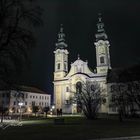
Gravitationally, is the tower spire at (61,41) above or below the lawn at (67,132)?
above

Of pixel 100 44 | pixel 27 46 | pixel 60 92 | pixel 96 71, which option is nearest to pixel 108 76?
pixel 96 71

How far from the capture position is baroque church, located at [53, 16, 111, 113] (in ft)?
292

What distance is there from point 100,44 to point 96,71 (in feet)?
35.9

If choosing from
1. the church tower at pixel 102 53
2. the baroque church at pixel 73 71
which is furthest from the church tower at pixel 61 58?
the church tower at pixel 102 53

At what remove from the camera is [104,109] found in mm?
82938

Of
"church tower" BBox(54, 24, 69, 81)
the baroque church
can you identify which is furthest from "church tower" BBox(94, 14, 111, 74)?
"church tower" BBox(54, 24, 69, 81)

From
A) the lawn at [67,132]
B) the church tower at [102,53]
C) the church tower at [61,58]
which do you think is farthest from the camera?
the church tower at [61,58]

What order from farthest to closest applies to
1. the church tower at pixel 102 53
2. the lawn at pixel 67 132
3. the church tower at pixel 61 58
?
the church tower at pixel 61 58 < the church tower at pixel 102 53 < the lawn at pixel 67 132

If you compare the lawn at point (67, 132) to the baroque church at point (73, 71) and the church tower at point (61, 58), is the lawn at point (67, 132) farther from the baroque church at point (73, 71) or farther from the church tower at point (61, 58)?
the church tower at point (61, 58)

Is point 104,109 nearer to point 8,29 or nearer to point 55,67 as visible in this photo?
point 55,67

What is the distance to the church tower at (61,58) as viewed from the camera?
324 feet

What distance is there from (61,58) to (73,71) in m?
8.75

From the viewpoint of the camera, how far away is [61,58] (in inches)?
3930

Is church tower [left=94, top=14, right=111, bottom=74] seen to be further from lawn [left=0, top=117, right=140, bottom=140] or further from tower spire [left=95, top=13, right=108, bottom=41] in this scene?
lawn [left=0, top=117, right=140, bottom=140]
